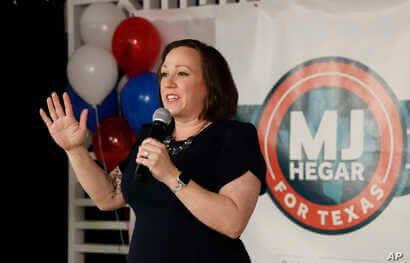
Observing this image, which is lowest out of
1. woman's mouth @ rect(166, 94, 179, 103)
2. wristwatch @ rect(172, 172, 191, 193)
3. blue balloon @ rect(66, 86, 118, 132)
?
blue balloon @ rect(66, 86, 118, 132)

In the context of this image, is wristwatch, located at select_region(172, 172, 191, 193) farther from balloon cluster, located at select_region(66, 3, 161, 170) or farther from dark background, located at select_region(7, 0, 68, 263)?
dark background, located at select_region(7, 0, 68, 263)

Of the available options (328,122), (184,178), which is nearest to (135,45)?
(328,122)

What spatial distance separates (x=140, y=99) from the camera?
12.1ft

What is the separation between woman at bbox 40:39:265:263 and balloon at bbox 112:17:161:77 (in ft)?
6.27

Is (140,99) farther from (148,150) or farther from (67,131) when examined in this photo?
(148,150)

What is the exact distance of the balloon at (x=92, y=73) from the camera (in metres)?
3.83

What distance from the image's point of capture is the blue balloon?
3.92 m

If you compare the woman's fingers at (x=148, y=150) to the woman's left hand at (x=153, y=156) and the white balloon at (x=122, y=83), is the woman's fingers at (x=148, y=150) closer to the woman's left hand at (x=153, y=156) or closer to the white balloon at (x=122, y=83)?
the woman's left hand at (x=153, y=156)

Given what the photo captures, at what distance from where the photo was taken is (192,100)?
6.12 ft

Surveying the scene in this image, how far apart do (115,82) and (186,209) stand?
2.31 metres

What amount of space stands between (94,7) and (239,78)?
109 cm

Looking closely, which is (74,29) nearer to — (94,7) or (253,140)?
(94,7)

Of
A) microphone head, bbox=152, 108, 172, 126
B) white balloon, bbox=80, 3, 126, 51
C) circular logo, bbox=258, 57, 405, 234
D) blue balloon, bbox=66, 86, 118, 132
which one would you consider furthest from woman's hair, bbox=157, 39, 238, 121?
white balloon, bbox=80, 3, 126, 51

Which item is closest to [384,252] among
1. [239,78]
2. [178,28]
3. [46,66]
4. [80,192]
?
[239,78]
